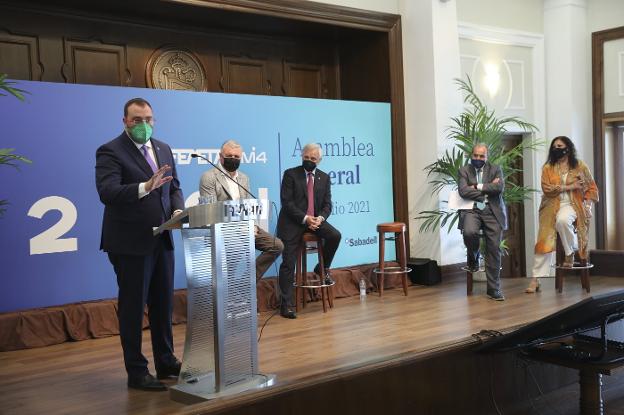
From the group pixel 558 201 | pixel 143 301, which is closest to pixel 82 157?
pixel 143 301

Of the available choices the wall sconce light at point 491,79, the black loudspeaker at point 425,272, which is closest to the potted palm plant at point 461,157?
the black loudspeaker at point 425,272

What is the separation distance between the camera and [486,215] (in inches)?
230

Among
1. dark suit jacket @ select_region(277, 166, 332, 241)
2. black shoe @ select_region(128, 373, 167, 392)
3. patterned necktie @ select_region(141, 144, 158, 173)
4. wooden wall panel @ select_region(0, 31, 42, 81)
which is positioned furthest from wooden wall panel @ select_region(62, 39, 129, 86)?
black shoe @ select_region(128, 373, 167, 392)

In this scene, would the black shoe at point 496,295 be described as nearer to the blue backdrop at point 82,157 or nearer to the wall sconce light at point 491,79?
the blue backdrop at point 82,157

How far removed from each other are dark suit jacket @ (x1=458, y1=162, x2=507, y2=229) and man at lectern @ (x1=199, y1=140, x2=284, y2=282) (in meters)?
1.69

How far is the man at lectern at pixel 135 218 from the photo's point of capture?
3199 mm

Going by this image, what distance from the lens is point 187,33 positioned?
20.9ft

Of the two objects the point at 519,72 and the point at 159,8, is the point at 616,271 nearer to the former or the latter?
the point at 519,72

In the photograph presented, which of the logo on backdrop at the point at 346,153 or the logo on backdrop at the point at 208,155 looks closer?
the logo on backdrop at the point at 208,155

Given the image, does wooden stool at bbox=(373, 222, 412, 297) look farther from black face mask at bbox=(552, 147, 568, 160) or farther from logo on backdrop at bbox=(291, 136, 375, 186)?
black face mask at bbox=(552, 147, 568, 160)

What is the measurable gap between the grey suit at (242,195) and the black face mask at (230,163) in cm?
7

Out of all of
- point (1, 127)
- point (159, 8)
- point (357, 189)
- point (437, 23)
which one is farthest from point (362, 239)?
point (1, 127)

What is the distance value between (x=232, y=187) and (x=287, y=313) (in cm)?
105

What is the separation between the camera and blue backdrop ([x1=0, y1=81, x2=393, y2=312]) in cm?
467
